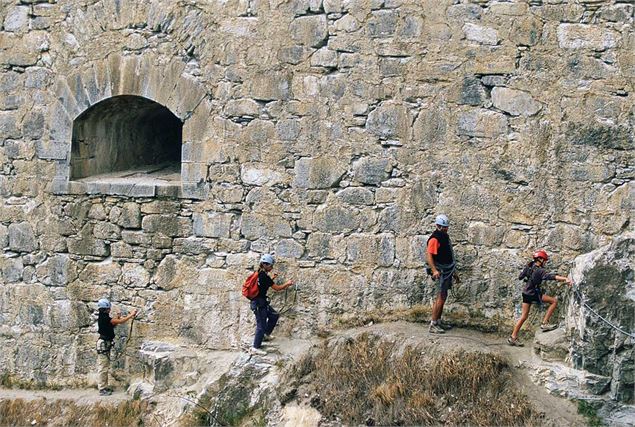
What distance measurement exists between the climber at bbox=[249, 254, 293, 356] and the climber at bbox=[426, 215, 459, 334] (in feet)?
5.47

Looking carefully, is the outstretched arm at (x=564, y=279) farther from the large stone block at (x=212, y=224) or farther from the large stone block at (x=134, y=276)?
the large stone block at (x=134, y=276)

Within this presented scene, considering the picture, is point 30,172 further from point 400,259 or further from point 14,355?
point 400,259

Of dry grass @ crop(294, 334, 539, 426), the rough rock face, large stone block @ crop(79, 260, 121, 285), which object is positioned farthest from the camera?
large stone block @ crop(79, 260, 121, 285)

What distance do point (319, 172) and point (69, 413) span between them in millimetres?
3798

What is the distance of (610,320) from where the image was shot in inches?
340

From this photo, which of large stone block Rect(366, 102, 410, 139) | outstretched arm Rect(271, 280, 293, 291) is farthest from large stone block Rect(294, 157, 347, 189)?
outstretched arm Rect(271, 280, 293, 291)

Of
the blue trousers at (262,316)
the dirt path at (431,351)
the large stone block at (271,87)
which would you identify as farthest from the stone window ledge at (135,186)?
the dirt path at (431,351)

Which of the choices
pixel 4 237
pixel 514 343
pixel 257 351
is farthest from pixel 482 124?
pixel 4 237

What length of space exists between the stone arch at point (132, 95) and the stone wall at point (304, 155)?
22 millimetres

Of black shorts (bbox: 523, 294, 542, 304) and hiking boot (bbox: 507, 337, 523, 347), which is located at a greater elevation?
black shorts (bbox: 523, 294, 542, 304)

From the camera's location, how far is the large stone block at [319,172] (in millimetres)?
9883

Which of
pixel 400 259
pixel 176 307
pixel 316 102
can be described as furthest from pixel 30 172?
pixel 400 259

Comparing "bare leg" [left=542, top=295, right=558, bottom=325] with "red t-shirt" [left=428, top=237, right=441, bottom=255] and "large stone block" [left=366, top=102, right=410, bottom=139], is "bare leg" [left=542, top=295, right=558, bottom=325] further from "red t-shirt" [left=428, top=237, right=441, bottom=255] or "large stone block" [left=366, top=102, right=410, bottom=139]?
"large stone block" [left=366, top=102, right=410, bottom=139]

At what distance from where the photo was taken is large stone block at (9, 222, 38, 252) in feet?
35.4
